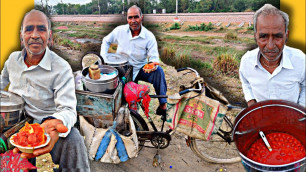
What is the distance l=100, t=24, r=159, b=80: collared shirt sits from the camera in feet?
12.3

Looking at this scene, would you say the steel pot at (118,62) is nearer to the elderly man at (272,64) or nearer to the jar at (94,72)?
the jar at (94,72)

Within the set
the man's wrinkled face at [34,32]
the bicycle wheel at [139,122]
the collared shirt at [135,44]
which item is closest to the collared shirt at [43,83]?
the man's wrinkled face at [34,32]

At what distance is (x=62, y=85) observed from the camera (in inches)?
91.4

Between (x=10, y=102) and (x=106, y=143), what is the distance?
1.00 metres

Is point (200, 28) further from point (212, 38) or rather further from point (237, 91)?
point (237, 91)

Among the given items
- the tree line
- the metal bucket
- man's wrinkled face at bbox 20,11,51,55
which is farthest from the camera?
the tree line

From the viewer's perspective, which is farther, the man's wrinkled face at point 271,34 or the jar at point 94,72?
the jar at point 94,72

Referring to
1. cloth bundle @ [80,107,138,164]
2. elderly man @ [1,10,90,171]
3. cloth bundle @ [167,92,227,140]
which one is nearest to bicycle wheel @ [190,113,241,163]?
cloth bundle @ [167,92,227,140]

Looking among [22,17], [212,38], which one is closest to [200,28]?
[212,38]

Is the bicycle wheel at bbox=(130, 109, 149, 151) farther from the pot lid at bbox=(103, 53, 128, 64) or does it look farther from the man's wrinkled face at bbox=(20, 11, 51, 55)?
the man's wrinkled face at bbox=(20, 11, 51, 55)

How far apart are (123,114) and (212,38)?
6.64 meters

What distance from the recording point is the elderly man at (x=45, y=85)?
2223 millimetres

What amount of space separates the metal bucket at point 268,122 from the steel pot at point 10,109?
185 cm

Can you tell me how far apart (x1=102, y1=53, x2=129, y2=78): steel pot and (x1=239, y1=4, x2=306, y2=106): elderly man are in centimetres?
137
